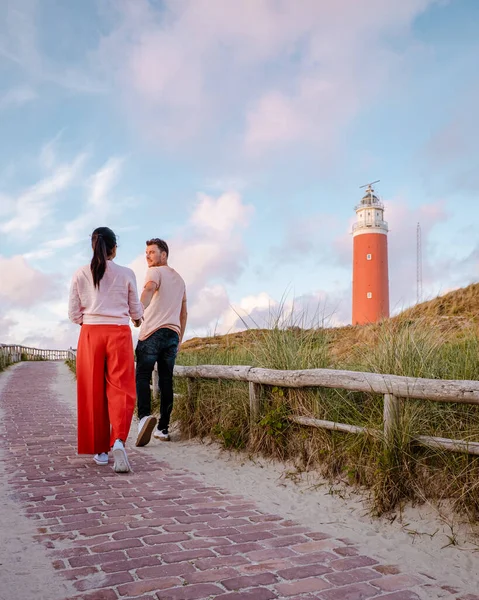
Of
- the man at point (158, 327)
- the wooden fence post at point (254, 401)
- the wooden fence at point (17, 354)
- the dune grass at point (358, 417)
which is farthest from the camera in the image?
the wooden fence at point (17, 354)

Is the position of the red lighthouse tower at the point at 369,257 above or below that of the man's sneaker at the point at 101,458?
above

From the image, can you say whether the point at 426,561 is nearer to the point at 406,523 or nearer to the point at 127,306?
the point at 406,523

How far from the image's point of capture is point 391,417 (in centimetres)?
446

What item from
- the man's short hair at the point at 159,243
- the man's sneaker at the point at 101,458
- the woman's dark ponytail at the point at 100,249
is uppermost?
the man's short hair at the point at 159,243

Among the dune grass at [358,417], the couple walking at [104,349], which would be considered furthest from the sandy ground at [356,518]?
the couple walking at [104,349]

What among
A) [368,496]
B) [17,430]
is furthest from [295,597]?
[17,430]

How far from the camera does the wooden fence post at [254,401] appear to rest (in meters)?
6.02

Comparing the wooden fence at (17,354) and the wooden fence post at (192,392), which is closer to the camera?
the wooden fence post at (192,392)

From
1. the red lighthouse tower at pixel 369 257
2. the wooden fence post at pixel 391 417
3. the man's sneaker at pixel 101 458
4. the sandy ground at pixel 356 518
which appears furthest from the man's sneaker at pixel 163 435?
the red lighthouse tower at pixel 369 257

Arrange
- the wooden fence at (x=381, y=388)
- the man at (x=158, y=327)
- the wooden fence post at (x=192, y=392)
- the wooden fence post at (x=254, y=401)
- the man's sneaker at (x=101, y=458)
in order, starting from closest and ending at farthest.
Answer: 1. the wooden fence at (x=381, y=388)
2. the man's sneaker at (x=101, y=458)
3. the wooden fence post at (x=254, y=401)
4. the man at (x=158, y=327)
5. the wooden fence post at (x=192, y=392)

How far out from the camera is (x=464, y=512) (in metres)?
3.95

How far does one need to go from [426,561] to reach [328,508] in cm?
108

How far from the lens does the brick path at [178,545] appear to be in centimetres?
299

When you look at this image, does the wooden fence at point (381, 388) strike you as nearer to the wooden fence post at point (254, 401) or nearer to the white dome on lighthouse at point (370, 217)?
the wooden fence post at point (254, 401)
